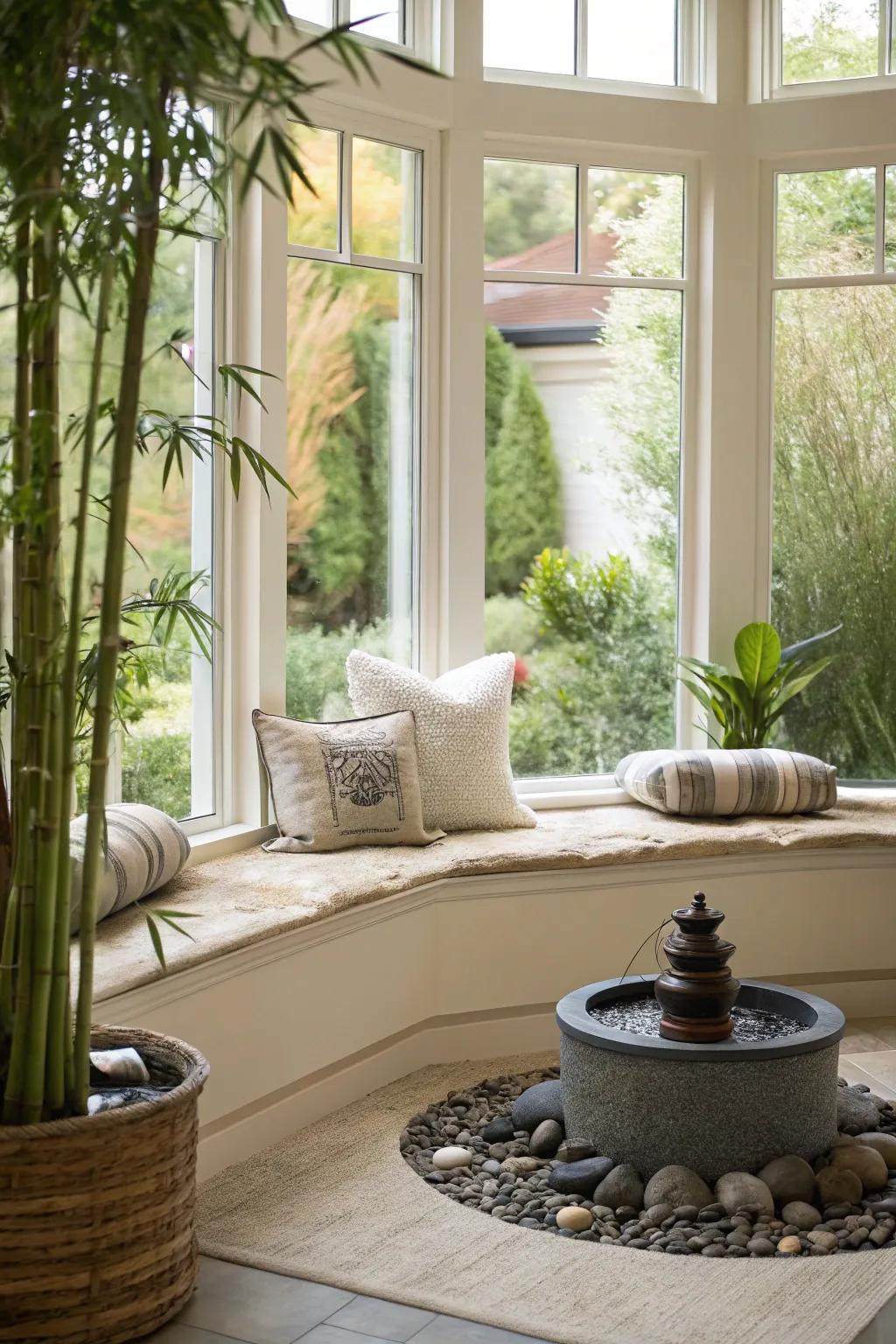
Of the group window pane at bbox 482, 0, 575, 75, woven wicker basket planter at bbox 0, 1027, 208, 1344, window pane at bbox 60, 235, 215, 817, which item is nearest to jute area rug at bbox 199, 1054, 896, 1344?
woven wicker basket planter at bbox 0, 1027, 208, 1344

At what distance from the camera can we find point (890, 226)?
501cm

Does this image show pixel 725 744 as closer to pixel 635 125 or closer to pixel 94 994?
pixel 635 125

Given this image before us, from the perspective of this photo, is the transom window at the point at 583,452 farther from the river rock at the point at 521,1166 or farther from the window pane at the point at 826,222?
the river rock at the point at 521,1166

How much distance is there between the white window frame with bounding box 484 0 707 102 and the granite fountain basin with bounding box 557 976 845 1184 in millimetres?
3151

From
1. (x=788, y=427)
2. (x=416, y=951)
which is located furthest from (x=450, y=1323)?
(x=788, y=427)

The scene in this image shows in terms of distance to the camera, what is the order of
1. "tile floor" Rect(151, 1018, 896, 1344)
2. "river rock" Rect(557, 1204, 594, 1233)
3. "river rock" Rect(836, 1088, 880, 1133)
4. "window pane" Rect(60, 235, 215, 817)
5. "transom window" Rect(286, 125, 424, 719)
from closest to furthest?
"tile floor" Rect(151, 1018, 896, 1344)
"river rock" Rect(557, 1204, 594, 1233)
"river rock" Rect(836, 1088, 880, 1133)
"window pane" Rect(60, 235, 215, 817)
"transom window" Rect(286, 125, 424, 719)

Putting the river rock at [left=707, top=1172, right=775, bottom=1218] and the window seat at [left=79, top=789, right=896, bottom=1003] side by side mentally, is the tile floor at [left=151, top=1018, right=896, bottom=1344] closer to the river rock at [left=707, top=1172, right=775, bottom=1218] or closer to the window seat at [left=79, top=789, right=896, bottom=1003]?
the river rock at [left=707, top=1172, right=775, bottom=1218]

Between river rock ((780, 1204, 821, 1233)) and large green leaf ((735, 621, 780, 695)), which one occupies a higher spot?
large green leaf ((735, 621, 780, 695))

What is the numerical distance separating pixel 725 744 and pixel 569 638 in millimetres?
635

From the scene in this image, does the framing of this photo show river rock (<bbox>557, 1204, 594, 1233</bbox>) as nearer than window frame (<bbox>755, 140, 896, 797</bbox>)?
Yes

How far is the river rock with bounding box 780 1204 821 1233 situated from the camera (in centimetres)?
299

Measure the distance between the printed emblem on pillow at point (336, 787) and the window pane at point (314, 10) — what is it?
2.05 meters

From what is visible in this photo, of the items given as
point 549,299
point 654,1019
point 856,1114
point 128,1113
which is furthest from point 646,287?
point 128,1113

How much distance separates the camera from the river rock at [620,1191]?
3080 mm
